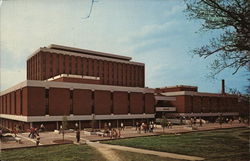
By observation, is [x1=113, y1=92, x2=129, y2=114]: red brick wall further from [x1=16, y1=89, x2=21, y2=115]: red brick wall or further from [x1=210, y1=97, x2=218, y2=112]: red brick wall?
[x1=210, y1=97, x2=218, y2=112]: red brick wall

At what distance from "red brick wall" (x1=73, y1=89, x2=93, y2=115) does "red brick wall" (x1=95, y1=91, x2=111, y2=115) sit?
1558mm

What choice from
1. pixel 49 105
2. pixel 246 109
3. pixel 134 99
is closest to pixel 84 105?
pixel 49 105

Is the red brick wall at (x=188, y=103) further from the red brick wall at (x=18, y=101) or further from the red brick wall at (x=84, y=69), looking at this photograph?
the red brick wall at (x=18, y=101)

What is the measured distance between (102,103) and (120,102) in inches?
191

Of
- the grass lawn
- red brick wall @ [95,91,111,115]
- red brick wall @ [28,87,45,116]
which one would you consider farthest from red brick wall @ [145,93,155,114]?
the grass lawn

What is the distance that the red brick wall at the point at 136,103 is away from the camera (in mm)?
58500

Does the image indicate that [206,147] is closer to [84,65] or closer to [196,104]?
[196,104]

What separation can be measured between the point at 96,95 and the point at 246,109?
36288 mm

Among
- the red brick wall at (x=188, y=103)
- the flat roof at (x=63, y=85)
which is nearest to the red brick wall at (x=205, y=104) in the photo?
the red brick wall at (x=188, y=103)

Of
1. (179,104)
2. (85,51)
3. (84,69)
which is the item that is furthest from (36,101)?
(179,104)

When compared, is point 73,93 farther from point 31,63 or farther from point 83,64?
point 31,63

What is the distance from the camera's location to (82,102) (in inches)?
1980

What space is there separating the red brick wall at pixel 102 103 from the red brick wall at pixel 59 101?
6.36 metres

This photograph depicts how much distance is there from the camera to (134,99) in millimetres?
59062
